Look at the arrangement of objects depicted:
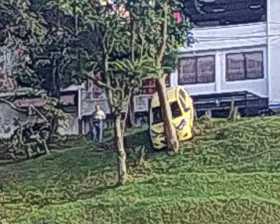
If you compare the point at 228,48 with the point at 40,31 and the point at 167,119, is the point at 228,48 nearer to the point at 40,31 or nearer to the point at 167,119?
the point at 167,119

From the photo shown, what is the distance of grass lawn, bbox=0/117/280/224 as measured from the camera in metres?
17.1

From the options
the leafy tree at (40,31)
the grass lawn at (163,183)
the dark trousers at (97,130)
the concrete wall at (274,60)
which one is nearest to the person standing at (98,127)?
the dark trousers at (97,130)

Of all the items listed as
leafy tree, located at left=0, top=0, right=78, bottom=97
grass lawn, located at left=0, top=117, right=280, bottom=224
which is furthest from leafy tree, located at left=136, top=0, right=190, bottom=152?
leafy tree, located at left=0, top=0, right=78, bottom=97

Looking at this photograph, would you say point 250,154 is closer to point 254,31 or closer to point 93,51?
point 93,51

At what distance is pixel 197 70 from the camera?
42.6m

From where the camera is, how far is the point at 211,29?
4309 cm

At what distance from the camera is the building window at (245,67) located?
4181cm

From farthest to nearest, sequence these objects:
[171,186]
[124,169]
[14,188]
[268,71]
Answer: [268,71], [14,188], [124,169], [171,186]

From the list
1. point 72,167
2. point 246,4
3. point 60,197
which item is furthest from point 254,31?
point 60,197

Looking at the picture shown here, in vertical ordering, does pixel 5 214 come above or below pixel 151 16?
below

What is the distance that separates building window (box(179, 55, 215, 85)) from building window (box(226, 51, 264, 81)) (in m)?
0.78

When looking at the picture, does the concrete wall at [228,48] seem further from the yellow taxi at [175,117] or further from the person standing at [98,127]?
the yellow taxi at [175,117]

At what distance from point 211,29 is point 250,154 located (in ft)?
72.4

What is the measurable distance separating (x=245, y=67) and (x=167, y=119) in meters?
19.6
